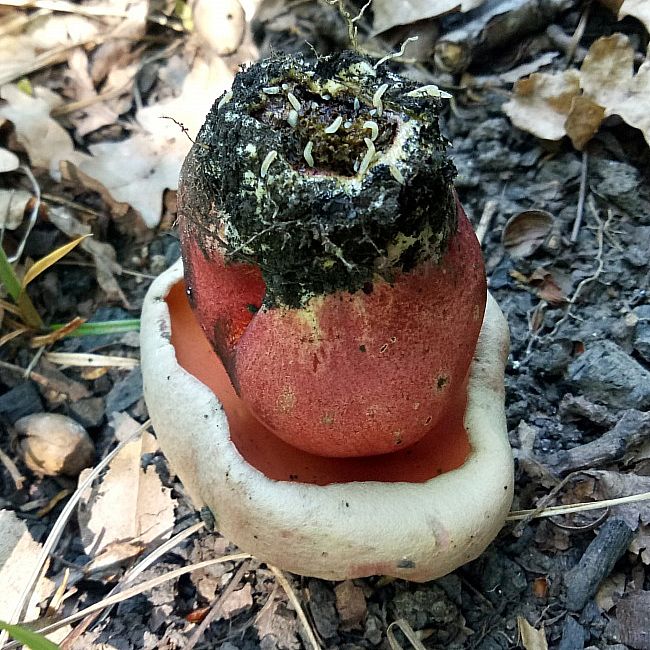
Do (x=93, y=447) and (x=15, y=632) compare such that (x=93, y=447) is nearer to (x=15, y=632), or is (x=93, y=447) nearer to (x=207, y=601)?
(x=207, y=601)

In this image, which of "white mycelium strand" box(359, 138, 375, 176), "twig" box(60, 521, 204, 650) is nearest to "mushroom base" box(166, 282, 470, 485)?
"twig" box(60, 521, 204, 650)

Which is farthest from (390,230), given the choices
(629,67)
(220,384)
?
(629,67)

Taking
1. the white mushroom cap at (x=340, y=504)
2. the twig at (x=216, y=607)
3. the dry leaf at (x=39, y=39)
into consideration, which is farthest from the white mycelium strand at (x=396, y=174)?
the dry leaf at (x=39, y=39)

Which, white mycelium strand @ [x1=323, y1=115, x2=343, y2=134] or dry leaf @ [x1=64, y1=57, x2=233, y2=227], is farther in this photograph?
dry leaf @ [x1=64, y1=57, x2=233, y2=227]

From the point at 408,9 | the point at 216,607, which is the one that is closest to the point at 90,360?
the point at 216,607

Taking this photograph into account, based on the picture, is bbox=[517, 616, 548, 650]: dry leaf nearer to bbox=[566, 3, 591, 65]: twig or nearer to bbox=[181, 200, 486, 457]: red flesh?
bbox=[181, 200, 486, 457]: red flesh

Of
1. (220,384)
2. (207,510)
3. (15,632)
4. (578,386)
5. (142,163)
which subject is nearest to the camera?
(15,632)

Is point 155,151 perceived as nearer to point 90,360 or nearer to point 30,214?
point 30,214
